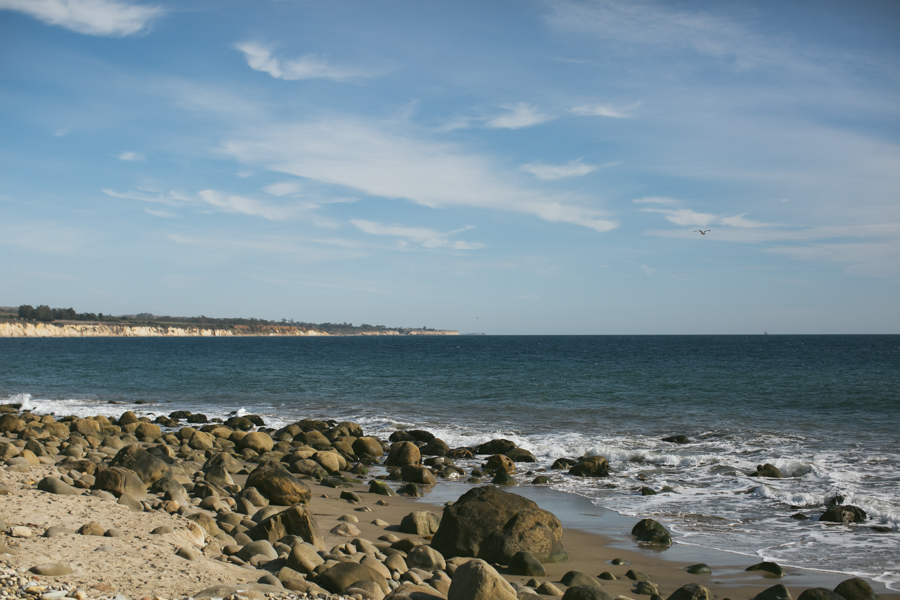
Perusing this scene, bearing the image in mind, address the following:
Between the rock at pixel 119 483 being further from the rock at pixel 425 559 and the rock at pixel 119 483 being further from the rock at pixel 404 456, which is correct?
the rock at pixel 404 456

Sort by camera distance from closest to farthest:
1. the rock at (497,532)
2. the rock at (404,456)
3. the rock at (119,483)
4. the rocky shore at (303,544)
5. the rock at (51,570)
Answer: the rock at (51,570)
the rocky shore at (303,544)
the rock at (497,532)
the rock at (119,483)
the rock at (404,456)

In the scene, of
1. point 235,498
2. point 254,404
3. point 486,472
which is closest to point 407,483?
point 486,472

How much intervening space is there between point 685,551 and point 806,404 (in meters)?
22.6

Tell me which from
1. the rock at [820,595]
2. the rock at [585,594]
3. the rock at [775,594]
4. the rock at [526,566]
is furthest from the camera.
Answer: the rock at [526,566]

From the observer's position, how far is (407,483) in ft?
46.6

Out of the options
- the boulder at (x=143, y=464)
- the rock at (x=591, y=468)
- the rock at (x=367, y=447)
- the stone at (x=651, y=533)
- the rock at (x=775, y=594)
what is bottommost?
the rock at (x=367, y=447)

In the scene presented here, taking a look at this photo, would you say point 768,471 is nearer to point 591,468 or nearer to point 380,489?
point 591,468

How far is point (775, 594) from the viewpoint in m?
7.18

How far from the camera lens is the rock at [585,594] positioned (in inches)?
266

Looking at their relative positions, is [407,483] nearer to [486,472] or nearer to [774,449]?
[486,472]

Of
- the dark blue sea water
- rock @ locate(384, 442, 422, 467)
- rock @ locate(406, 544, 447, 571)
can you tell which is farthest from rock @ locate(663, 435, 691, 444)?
rock @ locate(406, 544, 447, 571)

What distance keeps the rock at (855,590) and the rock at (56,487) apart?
10.3 meters

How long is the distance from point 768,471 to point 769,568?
6.73 m

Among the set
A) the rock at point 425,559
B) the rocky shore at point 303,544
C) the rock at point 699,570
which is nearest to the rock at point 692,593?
the rocky shore at point 303,544
